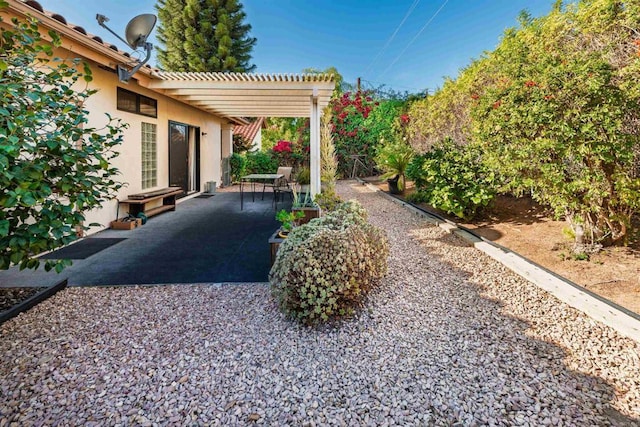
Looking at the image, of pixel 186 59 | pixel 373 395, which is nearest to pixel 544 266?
pixel 373 395

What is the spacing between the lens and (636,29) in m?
3.93

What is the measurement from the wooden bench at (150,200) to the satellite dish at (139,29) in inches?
116

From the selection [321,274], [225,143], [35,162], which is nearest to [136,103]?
[35,162]

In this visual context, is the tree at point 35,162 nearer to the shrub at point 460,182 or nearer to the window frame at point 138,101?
the window frame at point 138,101

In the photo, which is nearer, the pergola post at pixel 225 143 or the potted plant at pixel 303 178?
the pergola post at pixel 225 143

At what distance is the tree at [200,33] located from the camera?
19.2m

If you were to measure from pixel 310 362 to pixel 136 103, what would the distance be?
23.9ft

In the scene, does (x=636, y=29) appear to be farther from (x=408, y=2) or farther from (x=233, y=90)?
(x=408, y=2)

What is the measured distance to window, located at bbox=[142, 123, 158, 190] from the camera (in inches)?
324

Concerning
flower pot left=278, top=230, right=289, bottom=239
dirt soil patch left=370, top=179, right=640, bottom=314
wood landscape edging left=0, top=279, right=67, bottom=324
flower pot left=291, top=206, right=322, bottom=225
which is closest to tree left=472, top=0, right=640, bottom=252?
dirt soil patch left=370, top=179, right=640, bottom=314

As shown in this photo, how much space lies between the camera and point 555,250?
16.8 ft

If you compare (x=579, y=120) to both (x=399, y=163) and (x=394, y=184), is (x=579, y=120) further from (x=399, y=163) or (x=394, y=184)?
(x=394, y=184)

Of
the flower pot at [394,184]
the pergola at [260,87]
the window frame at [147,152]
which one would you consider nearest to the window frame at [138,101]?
the window frame at [147,152]

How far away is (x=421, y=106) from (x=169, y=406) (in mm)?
11927
